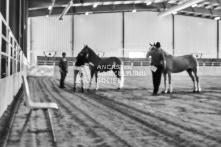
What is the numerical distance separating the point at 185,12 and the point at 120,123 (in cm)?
3498

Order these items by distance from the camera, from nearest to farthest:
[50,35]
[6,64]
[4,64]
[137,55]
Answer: [6,64], [4,64], [50,35], [137,55]

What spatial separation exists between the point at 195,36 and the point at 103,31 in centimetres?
1150

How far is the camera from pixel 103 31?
36.8 meters

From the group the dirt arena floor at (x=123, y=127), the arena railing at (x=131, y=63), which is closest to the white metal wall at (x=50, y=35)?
the arena railing at (x=131, y=63)

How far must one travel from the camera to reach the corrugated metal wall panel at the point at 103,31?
36438mm

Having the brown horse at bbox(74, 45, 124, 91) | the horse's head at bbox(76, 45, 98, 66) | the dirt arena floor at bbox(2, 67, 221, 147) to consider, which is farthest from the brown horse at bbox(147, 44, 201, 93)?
the dirt arena floor at bbox(2, 67, 221, 147)

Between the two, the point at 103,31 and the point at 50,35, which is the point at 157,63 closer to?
the point at 50,35

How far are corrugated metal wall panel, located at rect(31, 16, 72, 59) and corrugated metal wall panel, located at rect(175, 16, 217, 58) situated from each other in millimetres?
13225

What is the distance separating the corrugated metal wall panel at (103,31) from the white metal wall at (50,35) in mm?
1617

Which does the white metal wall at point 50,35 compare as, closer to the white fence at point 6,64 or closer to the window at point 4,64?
the white fence at point 6,64

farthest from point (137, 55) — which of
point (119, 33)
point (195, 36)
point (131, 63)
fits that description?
point (195, 36)

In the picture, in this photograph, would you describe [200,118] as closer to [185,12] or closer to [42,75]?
[42,75]

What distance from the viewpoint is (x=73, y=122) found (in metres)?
5.80

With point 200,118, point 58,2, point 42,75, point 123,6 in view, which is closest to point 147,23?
point 123,6
